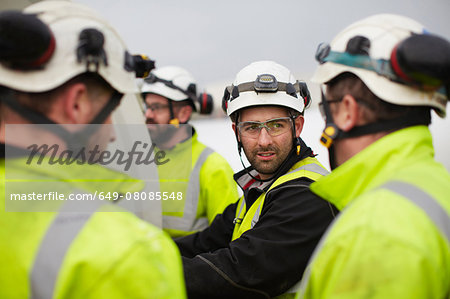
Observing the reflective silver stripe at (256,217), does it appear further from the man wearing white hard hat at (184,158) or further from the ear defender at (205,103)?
the ear defender at (205,103)

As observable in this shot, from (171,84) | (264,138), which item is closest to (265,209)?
(264,138)

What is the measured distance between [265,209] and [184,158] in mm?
1839

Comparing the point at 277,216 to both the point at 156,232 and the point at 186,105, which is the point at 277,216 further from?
the point at 186,105

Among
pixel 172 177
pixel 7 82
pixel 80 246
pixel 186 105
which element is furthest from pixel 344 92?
pixel 186 105

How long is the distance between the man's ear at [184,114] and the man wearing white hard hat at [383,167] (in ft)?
9.48

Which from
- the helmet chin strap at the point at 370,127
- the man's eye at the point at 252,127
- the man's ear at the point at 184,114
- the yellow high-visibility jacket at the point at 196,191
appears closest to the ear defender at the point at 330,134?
the helmet chin strap at the point at 370,127

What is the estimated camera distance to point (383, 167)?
1441mm

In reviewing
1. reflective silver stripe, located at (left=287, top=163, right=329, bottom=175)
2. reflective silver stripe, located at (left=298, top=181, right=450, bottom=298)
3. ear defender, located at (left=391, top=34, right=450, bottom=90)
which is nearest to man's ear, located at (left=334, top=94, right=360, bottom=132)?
ear defender, located at (left=391, top=34, right=450, bottom=90)

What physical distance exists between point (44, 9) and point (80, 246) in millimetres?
998

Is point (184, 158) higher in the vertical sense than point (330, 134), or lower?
lower

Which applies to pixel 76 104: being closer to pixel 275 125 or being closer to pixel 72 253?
pixel 72 253

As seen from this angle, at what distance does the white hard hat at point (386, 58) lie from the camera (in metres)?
1.54

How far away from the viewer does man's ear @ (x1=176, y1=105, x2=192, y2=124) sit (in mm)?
4555

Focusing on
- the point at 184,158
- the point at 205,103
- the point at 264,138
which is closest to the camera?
the point at 264,138
